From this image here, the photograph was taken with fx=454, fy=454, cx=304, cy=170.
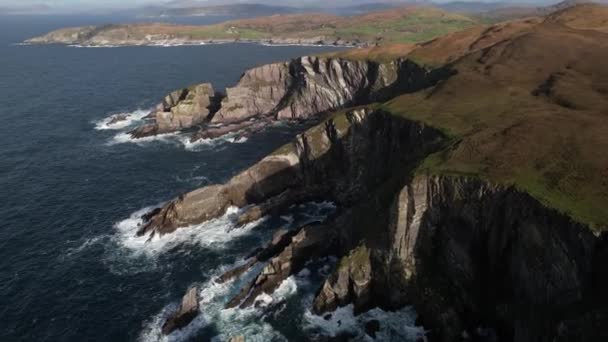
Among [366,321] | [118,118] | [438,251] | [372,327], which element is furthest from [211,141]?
[438,251]

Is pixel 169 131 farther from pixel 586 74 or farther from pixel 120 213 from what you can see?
pixel 586 74

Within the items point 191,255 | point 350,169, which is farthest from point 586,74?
point 191,255

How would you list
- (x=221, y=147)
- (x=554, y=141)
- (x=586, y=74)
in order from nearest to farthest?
1. (x=554, y=141)
2. (x=586, y=74)
3. (x=221, y=147)

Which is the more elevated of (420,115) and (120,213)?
(420,115)

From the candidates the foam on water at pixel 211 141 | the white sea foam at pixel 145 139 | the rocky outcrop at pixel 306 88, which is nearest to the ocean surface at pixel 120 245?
the white sea foam at pixel 145 139

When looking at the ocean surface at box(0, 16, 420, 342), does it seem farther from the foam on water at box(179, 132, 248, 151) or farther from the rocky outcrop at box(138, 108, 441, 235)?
the rocky outcrop at box(138, 108, 441, 235)

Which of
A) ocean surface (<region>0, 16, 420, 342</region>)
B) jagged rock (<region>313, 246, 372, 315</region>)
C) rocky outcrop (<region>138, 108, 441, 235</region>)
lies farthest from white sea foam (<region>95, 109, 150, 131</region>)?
jagged rock (<region>313, 246, 372, 315</region>)

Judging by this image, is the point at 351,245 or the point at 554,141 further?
the point at 351,245
